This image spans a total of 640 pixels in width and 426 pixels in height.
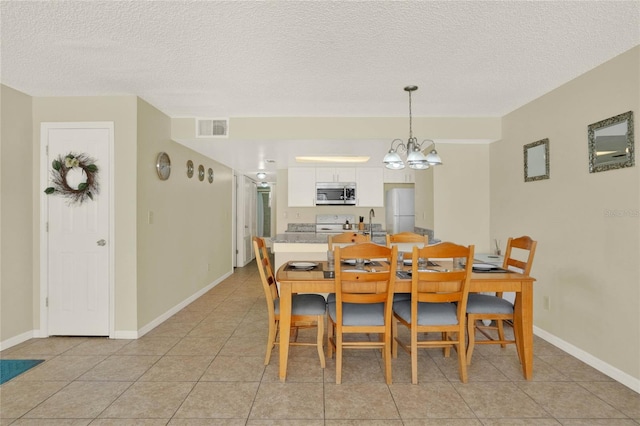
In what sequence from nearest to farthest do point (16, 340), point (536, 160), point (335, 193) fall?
1. point (16, 340)
2. point (536, 160)
3. point (335, 193)

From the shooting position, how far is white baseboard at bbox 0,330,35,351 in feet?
9.90

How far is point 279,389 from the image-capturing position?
2.33 m

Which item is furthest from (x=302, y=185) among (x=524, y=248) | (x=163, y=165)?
(x=524, y=248)

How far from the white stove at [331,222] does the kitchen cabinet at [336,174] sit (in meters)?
0.90

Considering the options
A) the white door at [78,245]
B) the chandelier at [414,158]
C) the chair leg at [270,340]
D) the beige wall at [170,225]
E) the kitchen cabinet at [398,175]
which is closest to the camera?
the chair leg at [270,340]

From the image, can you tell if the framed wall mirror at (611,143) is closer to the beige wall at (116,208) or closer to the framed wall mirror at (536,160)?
the framed wall mirror at (536,160)

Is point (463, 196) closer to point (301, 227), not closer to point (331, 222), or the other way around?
point (331, 222)

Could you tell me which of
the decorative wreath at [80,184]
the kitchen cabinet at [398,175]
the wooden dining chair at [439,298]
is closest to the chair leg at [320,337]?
the wooden dining chair at [439,298]

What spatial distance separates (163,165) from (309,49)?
2256mm

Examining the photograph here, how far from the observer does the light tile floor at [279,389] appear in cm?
202

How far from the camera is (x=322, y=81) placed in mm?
2941

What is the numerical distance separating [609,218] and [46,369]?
446 cm

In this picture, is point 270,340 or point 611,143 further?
point 270,340

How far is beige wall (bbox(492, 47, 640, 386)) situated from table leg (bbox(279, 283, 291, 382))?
2389 millimetres
